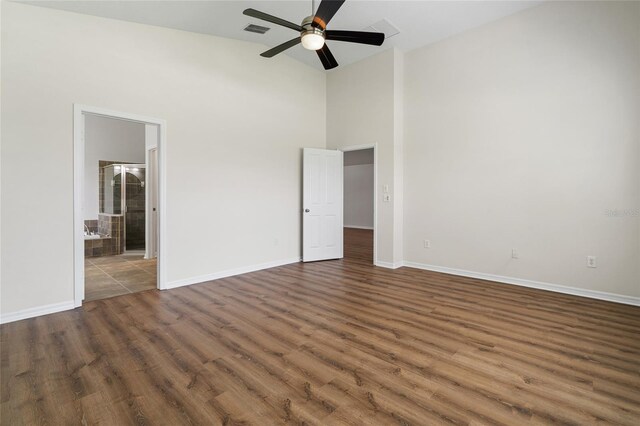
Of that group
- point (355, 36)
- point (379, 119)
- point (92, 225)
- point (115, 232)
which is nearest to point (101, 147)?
point (92, 225)

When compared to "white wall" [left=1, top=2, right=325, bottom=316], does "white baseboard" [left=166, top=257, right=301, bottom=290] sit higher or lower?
lower

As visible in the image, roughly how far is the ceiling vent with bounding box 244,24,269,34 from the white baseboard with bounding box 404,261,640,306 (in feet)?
14.1

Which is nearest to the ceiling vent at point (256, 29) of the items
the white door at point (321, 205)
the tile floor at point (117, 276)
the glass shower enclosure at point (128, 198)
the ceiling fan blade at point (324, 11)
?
the ceiling fan blade at point (324, 11)

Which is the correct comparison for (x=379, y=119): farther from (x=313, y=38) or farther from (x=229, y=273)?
(x=229, y=273)

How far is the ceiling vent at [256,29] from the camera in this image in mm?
4254

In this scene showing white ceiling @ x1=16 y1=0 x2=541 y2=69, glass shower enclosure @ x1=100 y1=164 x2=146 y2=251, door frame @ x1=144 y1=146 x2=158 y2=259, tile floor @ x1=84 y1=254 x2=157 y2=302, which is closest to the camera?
white ceiling @ x1=16 y1=0 x2=541 y2=69

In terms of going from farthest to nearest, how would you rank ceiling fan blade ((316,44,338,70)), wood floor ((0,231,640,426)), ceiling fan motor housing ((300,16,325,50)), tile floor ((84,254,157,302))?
tile floor ((84,254,157,302)) → ceiling fan blade ((316,44,338,70)) → ceiling fan motor housing ((300,16,325,50)) → wood floor ((0,231,640,426))

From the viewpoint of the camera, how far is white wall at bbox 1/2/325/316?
3072 mm

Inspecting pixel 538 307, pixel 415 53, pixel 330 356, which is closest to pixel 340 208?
pixel 415 53

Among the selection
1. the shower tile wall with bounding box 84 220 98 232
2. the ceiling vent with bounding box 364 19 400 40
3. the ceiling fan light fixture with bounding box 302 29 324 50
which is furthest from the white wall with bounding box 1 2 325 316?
the shower tile wall with bounding box 84 220 98 232

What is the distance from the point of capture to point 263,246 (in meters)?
5.24

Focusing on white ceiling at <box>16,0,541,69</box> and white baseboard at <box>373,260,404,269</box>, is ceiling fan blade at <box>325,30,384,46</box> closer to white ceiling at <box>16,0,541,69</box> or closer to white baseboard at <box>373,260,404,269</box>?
white ceiling at <box>16,0,541,69</box>

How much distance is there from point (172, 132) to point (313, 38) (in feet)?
7.57

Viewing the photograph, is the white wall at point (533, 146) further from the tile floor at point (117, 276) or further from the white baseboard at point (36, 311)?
the white baseboard at point (36, 311)
